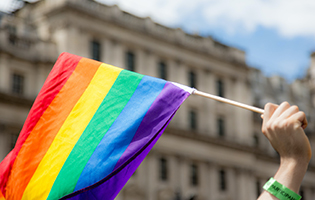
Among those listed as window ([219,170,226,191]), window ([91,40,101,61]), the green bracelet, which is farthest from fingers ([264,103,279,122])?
window ([219,170,226,191])

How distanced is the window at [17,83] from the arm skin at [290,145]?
30640 millimetres

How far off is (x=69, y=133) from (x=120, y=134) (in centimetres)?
47

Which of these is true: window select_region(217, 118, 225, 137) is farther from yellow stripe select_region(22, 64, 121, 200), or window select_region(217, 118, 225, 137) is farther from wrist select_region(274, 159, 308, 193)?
wrist select_region(274, 159, 308, 193)

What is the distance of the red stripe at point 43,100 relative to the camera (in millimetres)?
4812

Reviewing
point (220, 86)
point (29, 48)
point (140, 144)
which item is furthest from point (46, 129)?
point (220, 86)

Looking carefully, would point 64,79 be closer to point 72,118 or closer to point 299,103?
point 72,118

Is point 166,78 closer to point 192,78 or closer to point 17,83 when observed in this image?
point 192,78

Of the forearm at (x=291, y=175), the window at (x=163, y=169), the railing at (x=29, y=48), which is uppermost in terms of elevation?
the forearm at (x=291, y=175)

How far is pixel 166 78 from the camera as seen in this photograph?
3938 cm

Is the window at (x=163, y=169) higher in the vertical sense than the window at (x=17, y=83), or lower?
lower

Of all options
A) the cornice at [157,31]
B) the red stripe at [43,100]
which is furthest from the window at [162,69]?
the red stripe at [43,100]

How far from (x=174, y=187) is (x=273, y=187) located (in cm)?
Result: 3496

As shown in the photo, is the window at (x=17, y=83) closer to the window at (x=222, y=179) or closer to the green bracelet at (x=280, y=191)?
the window at (x=222, y=179)

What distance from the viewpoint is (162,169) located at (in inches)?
1474
